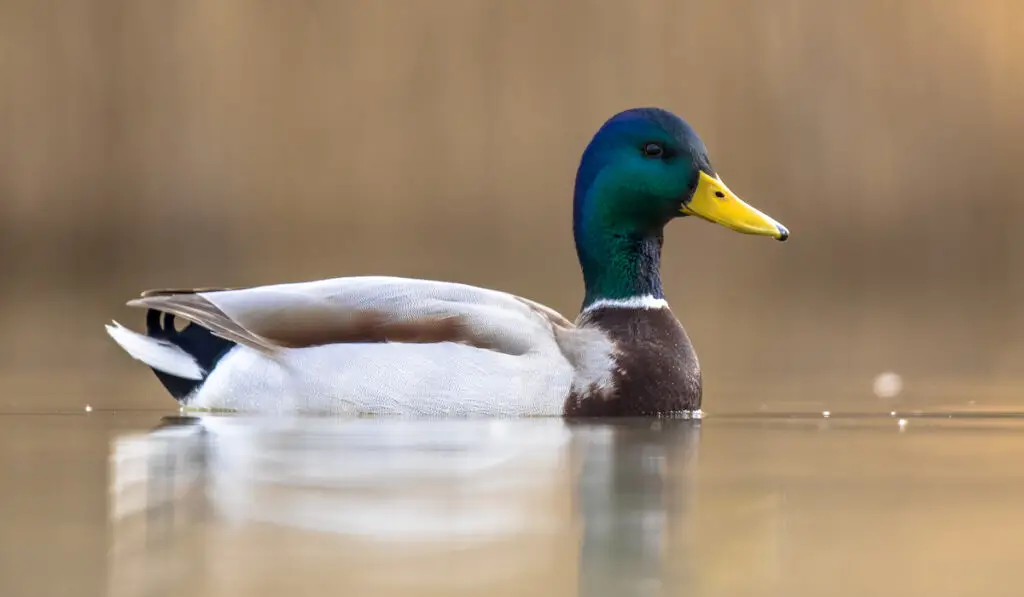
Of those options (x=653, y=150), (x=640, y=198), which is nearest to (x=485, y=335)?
(x=640, y=198)

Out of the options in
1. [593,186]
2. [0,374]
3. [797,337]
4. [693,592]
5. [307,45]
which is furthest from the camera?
[307,45]

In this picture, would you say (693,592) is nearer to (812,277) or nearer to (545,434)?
(545,434)

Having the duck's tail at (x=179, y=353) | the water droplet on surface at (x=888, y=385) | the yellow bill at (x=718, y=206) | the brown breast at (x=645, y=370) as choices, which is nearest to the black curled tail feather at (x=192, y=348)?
the duck's tail at (x=179, y=353)

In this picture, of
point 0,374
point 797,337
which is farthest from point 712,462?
point 797,337

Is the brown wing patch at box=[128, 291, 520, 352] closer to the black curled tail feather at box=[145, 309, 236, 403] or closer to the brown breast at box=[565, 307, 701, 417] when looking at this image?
the black curled tail feather at box=[145, 309, 236, 403]

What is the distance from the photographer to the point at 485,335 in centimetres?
775

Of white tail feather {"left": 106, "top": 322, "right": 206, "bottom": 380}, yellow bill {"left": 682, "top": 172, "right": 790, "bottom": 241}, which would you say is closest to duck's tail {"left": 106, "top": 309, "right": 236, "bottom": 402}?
white tail feather {"left": 106, "top": 322, "right": 206, "bottom": 380}

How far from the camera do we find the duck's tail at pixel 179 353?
8.05 m

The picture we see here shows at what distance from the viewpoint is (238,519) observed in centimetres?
511

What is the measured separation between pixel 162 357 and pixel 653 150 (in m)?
2.21

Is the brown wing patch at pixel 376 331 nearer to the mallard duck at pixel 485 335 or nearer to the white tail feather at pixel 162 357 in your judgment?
the mallard duck at pixel 485 335

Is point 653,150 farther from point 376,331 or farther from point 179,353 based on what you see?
point 179,353

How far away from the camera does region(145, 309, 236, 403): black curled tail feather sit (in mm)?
8070

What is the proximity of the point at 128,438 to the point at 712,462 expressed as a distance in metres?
2.10
